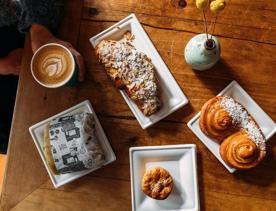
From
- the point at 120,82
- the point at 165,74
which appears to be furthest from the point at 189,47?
the point at 120,82

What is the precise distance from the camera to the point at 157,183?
101cm

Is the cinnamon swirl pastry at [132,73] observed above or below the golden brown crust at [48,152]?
above

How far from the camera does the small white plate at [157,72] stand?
1.04 meters

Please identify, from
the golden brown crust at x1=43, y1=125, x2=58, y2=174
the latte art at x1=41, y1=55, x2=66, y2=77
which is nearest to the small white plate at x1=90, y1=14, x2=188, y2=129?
the latte art at x1=41, y1=55, x2=66, y2=77

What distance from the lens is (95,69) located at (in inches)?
42.2

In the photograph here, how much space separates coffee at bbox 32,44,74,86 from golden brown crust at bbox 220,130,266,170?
448 millimetres

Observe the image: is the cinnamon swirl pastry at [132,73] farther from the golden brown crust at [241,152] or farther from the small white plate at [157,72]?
the golden brown crust at [241,152]

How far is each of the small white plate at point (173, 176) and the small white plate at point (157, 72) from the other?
3.1 inches

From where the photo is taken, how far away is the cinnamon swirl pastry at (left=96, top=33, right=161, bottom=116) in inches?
40.4

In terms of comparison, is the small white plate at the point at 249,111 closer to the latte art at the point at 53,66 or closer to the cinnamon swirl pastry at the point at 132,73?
the cinnamon swirl pastry at the point at 132,73

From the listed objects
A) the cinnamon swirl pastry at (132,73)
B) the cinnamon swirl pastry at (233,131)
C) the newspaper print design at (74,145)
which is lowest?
the newspaper print design at (74,145)

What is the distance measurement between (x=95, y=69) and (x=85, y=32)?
11 centimetres

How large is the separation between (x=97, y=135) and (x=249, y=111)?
41 cm

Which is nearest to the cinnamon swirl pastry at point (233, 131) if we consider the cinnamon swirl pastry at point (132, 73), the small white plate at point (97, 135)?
the cinnamon swirl pastry at point (132, 73)
